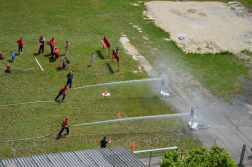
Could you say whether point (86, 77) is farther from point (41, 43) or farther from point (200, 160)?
point (200, 160)

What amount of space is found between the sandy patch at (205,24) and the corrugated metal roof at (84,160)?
18.6 meters

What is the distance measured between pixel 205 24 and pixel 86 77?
57.1 feet

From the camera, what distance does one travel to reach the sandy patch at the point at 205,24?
34.3 metres

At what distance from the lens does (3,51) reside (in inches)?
1166

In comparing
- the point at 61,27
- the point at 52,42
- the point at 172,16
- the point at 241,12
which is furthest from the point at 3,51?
the point at 241,12

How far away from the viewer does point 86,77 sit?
88.4 feet

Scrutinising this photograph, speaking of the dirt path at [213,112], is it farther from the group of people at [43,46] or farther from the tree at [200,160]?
the group of people at [43,46]

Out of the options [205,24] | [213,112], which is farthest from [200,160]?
[205,24]

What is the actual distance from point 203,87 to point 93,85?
836 cm

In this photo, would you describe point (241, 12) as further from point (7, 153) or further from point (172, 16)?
point (7, 153)

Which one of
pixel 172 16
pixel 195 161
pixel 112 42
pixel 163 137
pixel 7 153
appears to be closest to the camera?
pixel 195 161

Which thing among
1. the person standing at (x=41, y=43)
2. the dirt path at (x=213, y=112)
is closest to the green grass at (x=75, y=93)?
the person standing at (x=41, y=43)

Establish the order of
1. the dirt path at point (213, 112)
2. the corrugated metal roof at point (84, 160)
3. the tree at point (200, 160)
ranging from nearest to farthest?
the tree at point (200, 160) → the corrugated metal roof at point (84, 160) → the dirt path at point (213, 112)

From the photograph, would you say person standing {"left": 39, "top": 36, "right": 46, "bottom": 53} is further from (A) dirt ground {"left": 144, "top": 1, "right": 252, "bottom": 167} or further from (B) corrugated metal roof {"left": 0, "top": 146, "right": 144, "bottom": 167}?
(B) corrugated metal roof {"left": 0, "top": 146, "right": 144, "bottom": 167}
